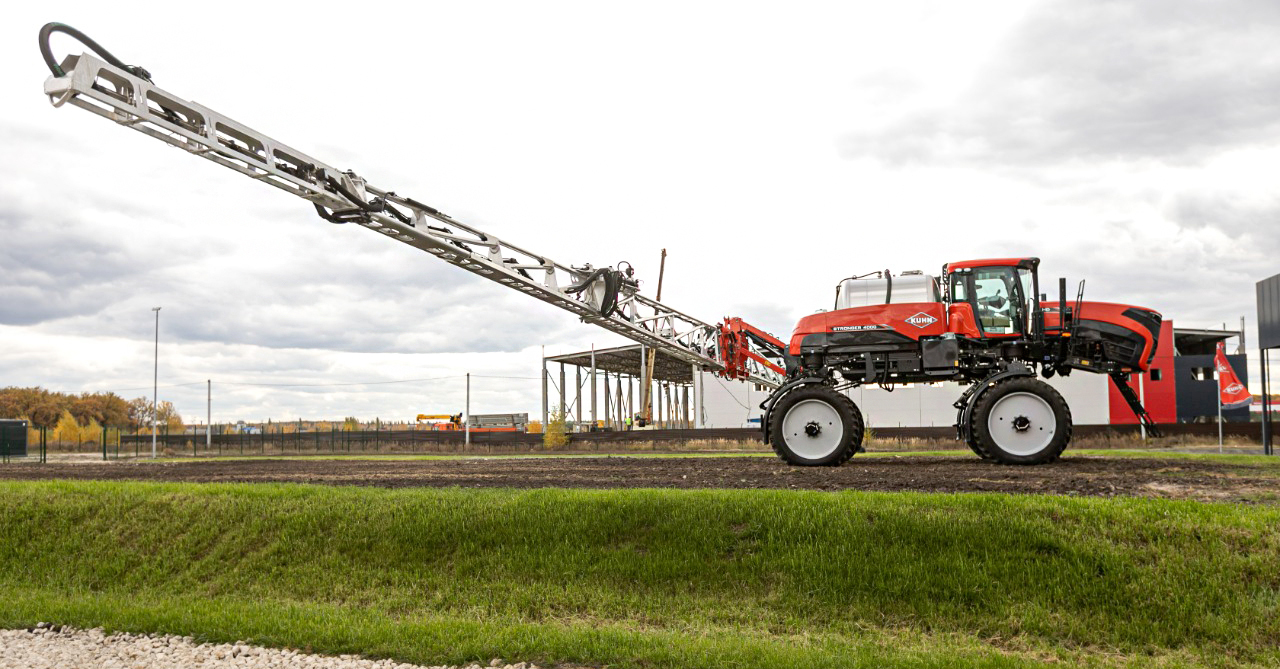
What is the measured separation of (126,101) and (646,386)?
37.3 meters

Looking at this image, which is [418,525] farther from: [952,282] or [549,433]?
[549,433]

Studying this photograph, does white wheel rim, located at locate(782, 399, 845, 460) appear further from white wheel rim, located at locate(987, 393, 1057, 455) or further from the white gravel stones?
the white gravel stones

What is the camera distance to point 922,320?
50.6 feet

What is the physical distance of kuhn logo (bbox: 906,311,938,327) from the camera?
15.4 metres

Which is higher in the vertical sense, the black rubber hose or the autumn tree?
the black rubber hose

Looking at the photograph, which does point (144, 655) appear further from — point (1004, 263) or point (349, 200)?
point (1004, 263)

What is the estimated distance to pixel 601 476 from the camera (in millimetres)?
16250

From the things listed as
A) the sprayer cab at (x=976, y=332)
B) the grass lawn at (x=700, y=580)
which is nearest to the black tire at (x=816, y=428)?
the sprayer cab at (x=976, y=332)

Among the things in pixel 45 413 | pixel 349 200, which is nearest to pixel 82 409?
pixel 45 413

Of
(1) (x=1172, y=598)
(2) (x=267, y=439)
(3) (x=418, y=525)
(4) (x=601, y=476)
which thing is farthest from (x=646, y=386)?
(1) (x=1172, y=598)

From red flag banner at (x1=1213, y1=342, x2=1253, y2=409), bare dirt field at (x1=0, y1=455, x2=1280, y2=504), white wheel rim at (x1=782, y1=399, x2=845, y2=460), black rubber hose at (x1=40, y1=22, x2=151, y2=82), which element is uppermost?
black rubber hose at (x1=40, y1=22, x2=151, y2=82)

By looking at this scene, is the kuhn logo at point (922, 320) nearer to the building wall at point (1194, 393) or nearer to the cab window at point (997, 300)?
the cab window at point (997, 300)

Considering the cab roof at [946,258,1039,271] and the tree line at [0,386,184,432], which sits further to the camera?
the tree line at [0,386,184,432]

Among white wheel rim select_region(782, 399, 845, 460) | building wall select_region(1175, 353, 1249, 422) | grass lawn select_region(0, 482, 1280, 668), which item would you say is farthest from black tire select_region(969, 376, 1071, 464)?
building wall select_region(1175, 353, 1249, 422)
